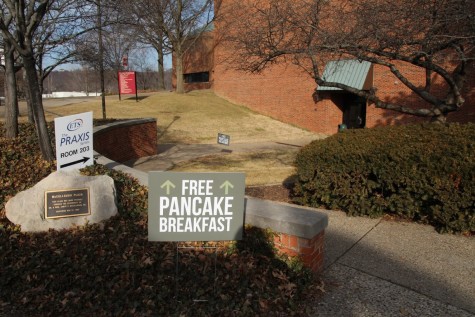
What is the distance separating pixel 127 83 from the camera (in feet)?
93.2

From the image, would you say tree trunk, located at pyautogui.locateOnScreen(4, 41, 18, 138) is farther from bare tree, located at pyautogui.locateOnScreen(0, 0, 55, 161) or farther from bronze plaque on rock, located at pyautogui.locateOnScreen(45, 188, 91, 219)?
bronze plaque on rock, located at pyautogui.locateOnScreen(45, 188, 91, 219)

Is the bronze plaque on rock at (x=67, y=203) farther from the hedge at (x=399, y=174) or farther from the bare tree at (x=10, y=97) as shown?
the bare tree at (x=10, y=97)

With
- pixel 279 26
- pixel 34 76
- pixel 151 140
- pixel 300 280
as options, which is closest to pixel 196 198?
pixel 300 280

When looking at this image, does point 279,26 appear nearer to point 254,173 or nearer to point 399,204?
point 254,173

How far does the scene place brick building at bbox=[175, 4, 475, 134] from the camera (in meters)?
16.6

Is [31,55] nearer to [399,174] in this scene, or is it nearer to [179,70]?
[399,174]

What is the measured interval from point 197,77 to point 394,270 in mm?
35758

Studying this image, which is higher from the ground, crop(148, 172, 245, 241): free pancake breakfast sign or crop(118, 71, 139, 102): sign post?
crop(118, 71, 139, 102): sign post

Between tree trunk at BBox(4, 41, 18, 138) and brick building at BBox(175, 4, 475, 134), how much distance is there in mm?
5311

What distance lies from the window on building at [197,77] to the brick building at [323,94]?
295cm

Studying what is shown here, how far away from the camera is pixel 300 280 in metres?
3.48

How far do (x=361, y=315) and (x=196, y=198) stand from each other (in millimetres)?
1703

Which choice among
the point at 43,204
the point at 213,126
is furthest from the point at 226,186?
the point at 213,126

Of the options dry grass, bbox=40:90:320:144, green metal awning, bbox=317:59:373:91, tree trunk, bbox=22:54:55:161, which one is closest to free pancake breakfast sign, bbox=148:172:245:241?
tree trunk, bbox=22:54:55:161
